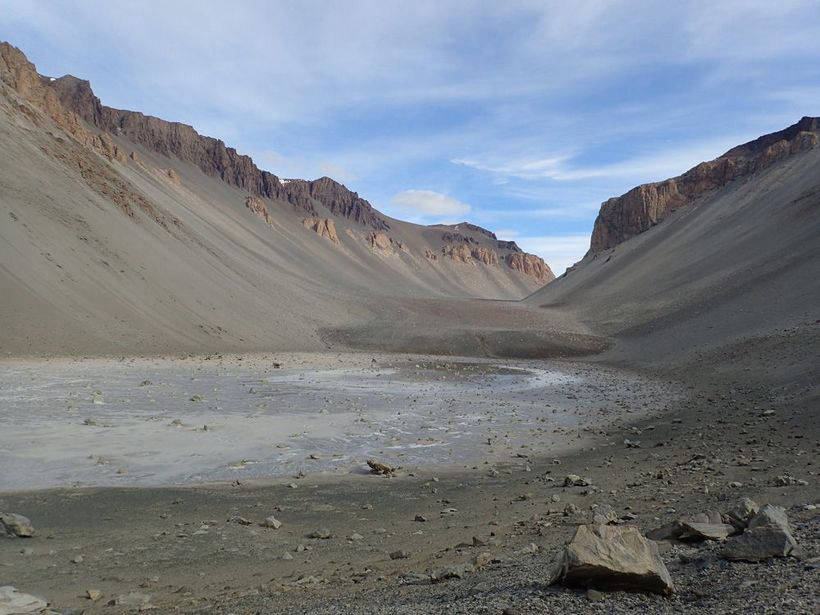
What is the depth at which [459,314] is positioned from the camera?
52.6 m

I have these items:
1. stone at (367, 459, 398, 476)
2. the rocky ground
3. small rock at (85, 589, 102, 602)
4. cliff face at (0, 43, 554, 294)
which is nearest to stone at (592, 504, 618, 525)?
the rocky ground

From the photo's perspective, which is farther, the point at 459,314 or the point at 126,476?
the point at 459,314

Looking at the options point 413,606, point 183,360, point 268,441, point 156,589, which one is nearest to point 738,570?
point 413,606

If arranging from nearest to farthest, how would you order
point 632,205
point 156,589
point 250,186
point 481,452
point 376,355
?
1. point 156,589
2. point 481,452
3. point 376,355
4. point 632,205
5. point 250,186

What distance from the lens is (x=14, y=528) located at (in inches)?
242

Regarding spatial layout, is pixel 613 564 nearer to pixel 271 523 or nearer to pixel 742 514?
pixel 742 514

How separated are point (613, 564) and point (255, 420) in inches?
421

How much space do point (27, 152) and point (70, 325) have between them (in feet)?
64.0

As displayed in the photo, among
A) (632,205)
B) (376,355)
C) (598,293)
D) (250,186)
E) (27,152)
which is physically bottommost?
(376,355)

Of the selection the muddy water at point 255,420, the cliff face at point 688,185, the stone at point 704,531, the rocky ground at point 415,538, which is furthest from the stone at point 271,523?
the cliff face at point 688,185

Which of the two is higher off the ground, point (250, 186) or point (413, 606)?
point (250, 186)

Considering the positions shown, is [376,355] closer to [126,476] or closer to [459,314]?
[459,314]

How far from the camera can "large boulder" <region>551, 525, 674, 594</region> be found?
3.80 m

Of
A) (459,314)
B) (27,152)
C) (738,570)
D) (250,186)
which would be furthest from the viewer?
(250,186)
